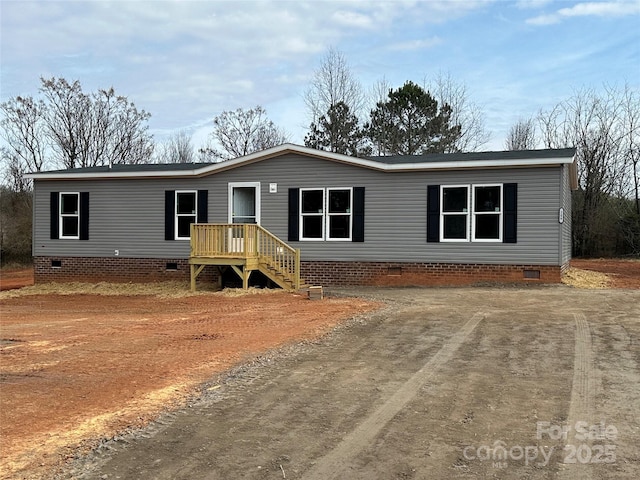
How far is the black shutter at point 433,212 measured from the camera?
1491 cm

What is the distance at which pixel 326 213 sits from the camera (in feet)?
52.3

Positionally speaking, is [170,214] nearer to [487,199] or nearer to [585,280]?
[487,199]

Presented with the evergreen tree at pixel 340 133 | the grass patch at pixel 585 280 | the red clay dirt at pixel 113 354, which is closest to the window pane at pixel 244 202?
the red clay dirt at pixel 113 354

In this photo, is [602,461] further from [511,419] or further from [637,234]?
[637,234]

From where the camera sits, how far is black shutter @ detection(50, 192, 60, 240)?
1817 centimetres

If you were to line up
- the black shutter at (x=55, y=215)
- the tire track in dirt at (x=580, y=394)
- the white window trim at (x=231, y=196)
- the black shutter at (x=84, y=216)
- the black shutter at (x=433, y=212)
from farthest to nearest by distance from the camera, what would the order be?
1. the black shutter at (x=55, y=215)
2. the black shutter at (x=84, y=216)
3. the white window trim at (x=231, y=196)
4. the black shutter at (x=433, y=212)
5. the tire track in dirt at (x=580, y=394)

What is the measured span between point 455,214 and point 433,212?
57 centimetres

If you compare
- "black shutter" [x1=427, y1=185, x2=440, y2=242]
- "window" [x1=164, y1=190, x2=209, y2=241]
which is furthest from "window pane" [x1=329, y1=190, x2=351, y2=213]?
"window" [x1=164, y1=190, x2=209, y2=241]

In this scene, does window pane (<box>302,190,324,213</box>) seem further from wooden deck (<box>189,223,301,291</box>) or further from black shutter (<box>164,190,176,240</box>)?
black shutter (<box>164,190,176,240</box>)

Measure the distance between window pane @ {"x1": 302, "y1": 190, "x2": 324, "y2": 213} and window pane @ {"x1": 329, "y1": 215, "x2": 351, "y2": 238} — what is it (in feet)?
1.48

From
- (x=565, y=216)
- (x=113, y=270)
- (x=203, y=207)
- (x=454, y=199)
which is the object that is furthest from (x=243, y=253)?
(x=565, y=216)

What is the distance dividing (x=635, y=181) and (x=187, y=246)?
24410 millimetres

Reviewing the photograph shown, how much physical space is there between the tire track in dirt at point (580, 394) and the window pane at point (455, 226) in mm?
6591

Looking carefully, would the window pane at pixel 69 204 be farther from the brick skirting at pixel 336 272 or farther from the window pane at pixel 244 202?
the window pane at pixel 244 202
